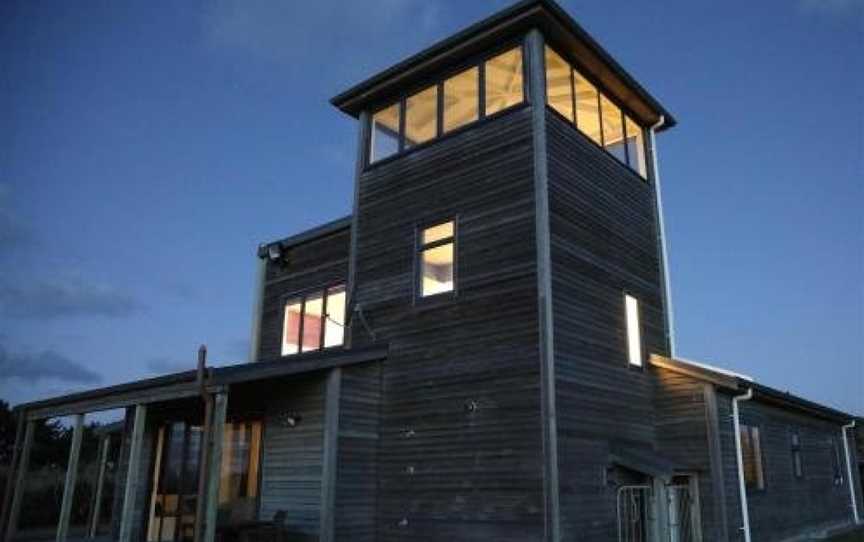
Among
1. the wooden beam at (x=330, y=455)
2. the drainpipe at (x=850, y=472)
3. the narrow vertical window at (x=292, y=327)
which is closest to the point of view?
the wooden beam at (x=330, y=455)

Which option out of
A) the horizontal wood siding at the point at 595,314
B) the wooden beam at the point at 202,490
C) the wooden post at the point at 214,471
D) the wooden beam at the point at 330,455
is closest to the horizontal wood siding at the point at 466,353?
the horizontal wood siding at the point at 595,314

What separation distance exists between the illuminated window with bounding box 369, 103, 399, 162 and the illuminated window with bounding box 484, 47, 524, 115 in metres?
2.33

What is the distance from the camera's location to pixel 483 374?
1129cm

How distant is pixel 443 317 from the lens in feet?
39.9

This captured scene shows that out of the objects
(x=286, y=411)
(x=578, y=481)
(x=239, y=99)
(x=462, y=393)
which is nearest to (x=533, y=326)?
(x=462, y=393)

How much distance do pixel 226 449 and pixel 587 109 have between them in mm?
9482

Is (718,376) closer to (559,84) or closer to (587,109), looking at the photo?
(587,109)

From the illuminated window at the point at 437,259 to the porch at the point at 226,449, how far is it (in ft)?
4.73

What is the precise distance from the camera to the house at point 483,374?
10758 millimetres

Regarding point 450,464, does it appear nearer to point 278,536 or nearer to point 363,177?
point 278,536

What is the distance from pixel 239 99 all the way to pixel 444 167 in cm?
15868

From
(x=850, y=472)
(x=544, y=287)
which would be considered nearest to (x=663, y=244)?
(x=544, y=287)

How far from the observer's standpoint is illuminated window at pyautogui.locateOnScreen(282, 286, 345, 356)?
50.2 feet

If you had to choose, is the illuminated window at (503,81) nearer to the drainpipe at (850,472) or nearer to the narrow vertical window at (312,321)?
the narrow vertical window at (312,321)
